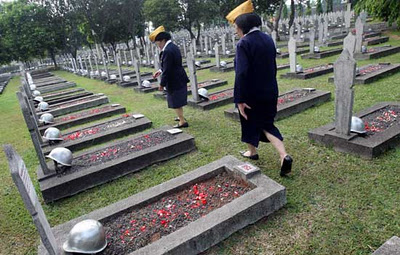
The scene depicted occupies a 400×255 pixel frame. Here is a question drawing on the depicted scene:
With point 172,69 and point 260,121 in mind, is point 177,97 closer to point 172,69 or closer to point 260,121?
point 172,69

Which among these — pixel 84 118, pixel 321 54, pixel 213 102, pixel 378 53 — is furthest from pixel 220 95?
pixel 321 54

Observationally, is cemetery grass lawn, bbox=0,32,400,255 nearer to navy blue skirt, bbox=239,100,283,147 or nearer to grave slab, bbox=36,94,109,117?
navy blue skirt, bbox=239,100,283,147

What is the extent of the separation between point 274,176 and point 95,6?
87.1 ft

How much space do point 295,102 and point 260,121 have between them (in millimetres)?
2738

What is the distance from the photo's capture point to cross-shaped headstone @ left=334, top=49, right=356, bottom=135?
359cm

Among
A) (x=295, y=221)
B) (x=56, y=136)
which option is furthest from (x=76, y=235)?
(x=56, y=136)

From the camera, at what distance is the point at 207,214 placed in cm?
264

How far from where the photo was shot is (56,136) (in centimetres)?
530

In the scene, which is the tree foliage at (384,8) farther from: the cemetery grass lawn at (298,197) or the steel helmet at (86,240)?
the steel helmet at (86,240)

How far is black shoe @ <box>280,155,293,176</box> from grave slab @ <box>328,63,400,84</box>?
4967 mm

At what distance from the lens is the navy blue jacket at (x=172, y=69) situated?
5.19 metres

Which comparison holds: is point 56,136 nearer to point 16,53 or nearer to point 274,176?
point 274,176

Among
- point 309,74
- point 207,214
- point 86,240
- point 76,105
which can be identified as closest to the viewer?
point 86,240

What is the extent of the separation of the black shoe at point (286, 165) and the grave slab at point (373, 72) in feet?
16.3
